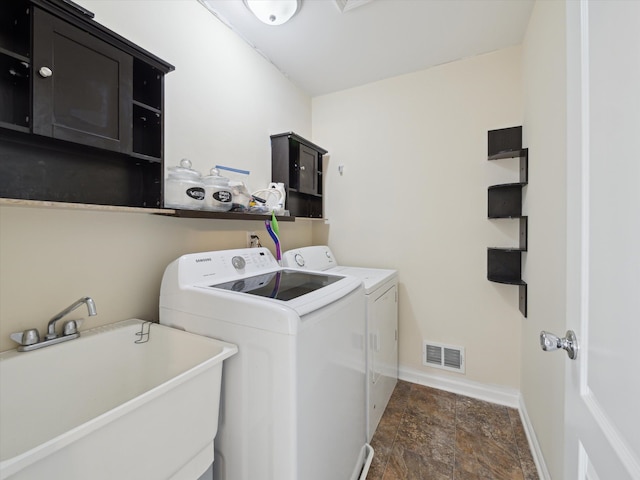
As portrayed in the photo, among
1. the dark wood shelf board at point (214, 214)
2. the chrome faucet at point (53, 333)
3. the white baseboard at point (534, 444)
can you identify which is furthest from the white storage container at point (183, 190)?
the white baseboard at point (534, 444)

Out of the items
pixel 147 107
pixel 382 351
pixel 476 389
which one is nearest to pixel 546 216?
pixel 382 351

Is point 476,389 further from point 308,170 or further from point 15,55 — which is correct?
point 15,55

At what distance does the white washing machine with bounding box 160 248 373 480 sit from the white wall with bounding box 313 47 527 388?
1124 mm

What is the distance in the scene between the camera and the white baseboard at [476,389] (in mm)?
1798

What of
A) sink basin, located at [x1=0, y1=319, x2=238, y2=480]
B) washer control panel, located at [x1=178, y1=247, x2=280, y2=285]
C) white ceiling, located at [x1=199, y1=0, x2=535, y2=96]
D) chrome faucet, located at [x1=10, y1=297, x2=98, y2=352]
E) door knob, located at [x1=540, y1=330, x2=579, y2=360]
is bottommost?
sink basin, located at [x1=0, y1=319, x2=238, y2=480]

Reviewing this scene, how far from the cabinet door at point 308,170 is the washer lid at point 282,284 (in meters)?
0.91

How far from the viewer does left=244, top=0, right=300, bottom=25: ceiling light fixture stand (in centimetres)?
154

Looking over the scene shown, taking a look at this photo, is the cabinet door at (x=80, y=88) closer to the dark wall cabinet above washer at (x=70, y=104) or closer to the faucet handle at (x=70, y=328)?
the dark wall cabinet above washer at (x=70, y=104)

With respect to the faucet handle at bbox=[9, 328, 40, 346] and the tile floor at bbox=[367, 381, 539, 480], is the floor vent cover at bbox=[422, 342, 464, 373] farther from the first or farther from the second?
the faucet handle at bbox=[9, 328, 40, 346]

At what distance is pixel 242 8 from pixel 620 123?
1.92 meters

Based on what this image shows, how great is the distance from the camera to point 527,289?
1.74 meters

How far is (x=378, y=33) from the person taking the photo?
6.04 feet

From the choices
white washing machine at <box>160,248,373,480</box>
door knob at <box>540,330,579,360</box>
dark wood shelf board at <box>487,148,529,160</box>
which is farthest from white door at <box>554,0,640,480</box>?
dark wood shelf board at <box>487,148,529,160</box>

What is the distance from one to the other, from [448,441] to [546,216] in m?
1.42
